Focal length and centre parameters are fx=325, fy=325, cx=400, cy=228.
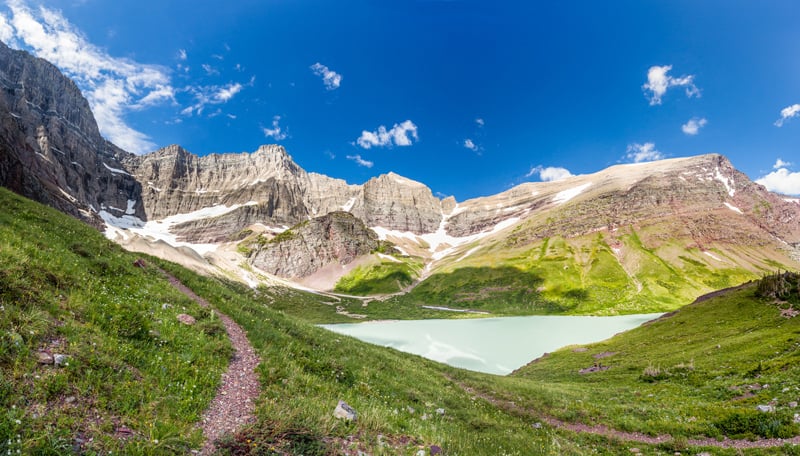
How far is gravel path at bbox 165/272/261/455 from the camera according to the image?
827 cm

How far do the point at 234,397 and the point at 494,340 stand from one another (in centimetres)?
8015

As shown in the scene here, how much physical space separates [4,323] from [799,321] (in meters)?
55.3

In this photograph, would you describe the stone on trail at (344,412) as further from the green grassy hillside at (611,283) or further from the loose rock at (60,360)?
the green grassy hillside at (611,283)

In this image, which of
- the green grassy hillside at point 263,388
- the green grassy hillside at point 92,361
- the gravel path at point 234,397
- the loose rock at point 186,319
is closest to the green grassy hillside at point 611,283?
the green grassy hillside at point 263,388

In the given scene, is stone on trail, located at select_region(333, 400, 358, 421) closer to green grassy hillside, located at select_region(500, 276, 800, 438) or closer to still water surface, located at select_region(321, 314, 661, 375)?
green grassy hillside, located at select_region(500, 276, 800, 438)

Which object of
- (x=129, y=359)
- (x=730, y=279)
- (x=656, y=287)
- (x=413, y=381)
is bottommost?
(x=413, y=381)

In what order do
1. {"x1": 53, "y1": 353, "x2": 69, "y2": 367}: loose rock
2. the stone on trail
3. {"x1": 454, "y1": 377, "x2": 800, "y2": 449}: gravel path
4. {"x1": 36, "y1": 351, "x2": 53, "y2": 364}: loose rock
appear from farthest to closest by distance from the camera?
{"x1": 454, "y1": 377, "x2": 800, "y2": 449}: gravel path
the stone on trail
{"x1": 53, "y1": 353, "x2": 69, "y2": 367}: loose rock
{"x1": 36, "y1": 351, "x2": 53, "y2": 364}: loose rock

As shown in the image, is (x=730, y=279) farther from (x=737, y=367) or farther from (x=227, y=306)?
(x=227, y=306)

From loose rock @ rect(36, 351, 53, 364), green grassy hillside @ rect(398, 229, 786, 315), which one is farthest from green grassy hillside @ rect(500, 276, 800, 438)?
green grassy hillside @ rect(398, 229, 786, 315)

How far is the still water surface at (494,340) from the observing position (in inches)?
2485

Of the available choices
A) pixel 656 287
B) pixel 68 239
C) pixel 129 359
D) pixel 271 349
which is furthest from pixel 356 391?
pixel 656 287

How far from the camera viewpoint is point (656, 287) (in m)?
158

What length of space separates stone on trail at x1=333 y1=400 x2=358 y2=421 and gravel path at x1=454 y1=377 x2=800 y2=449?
1550 centimetres

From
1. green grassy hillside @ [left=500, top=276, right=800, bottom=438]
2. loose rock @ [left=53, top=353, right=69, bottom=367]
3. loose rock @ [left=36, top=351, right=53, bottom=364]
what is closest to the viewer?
loose rock @ [left=36, top=351, right=53, bottom=364]
